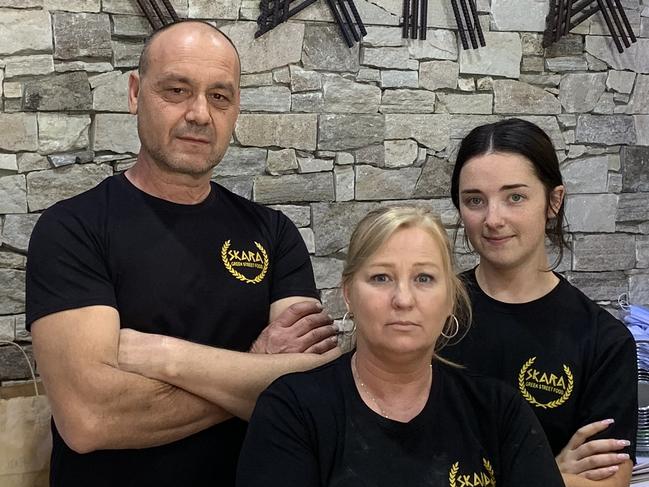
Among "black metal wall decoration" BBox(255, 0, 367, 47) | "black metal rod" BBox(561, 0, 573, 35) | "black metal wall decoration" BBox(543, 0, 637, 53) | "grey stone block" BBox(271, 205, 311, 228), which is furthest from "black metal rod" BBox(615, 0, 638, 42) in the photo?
"grey stone block" BBox(271, 205, 311, 228)

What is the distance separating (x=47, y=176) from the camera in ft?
7.21

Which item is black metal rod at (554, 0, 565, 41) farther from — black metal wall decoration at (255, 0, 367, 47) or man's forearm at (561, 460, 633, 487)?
man's forearm at (561, 460, 633, 487)

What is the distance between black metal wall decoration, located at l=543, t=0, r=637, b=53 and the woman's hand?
5.93 feet

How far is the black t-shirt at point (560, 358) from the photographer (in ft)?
4.50

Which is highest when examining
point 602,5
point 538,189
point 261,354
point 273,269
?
point 602,5

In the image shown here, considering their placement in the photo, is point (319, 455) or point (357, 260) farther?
point (357, 260)

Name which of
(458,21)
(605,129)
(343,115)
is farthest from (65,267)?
(605,129)

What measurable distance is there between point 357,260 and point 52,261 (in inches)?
20.2

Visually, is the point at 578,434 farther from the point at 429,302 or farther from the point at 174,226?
the point at 174,226

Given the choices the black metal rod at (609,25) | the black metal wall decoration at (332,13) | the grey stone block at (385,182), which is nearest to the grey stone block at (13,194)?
the black metal wall decoration at (332,13)

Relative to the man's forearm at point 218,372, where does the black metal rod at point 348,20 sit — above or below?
above

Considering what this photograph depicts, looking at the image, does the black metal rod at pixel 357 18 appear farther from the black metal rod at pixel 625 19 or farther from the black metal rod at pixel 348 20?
the black metal rod at pixel 625 19

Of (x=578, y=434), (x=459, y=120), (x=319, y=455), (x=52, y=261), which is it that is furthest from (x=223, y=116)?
(x=459, y=120)

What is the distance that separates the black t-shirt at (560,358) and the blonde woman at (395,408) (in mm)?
193
